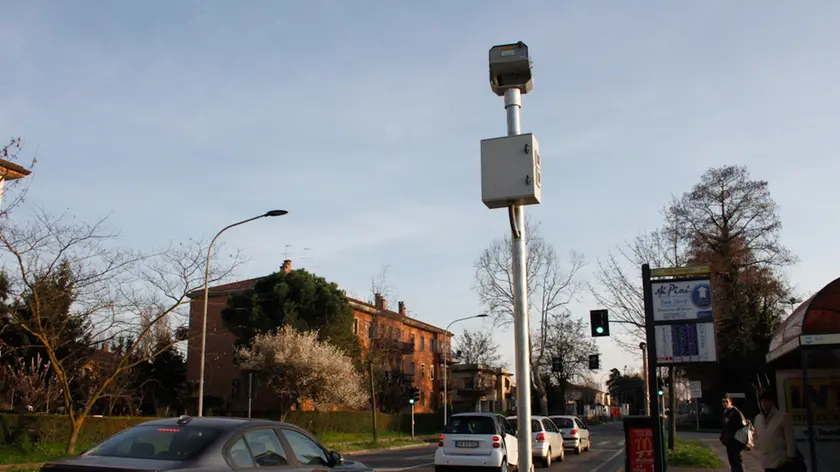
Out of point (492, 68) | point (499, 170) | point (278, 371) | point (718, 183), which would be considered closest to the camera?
point (499, 170)

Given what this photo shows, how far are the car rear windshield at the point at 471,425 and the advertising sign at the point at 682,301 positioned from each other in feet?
19.0

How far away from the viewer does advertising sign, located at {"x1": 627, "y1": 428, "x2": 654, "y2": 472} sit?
11.2 metres

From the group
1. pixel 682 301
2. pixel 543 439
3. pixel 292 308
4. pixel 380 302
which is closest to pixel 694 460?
pixel 543 439

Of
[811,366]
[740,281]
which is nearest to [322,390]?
[740,281]

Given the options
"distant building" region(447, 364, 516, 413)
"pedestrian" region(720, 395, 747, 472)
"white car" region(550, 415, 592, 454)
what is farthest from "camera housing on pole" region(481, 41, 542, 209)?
"distant building" region(447, 364, 516, 413)

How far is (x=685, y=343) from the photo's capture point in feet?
40.5

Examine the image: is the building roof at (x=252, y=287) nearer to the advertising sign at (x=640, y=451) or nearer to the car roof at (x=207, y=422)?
the advertising sign at (x=640, y=451)

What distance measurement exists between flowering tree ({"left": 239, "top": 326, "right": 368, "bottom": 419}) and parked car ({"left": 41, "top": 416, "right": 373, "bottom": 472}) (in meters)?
33.4

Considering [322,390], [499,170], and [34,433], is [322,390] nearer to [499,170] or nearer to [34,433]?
[34,433]

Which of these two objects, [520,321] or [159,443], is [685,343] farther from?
[159,443]

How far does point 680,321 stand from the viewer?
38.7 ft

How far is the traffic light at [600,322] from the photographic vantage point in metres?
16.8

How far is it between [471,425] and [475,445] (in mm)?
534

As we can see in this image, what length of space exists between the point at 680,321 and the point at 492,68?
276 inches
